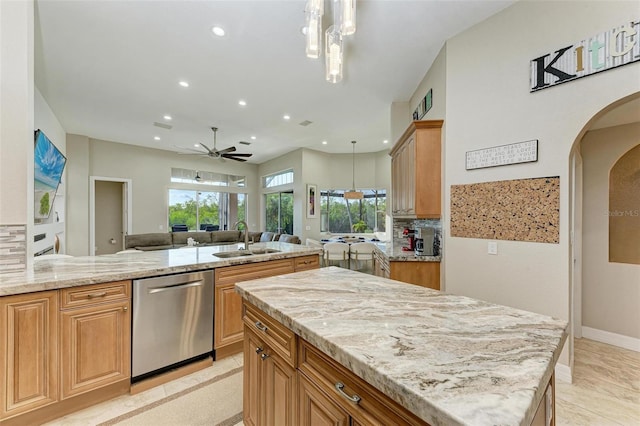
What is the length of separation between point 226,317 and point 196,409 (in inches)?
29.9

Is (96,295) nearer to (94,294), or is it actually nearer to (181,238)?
(94,294)

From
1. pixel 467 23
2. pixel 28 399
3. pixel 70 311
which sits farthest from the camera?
pixel 467 23

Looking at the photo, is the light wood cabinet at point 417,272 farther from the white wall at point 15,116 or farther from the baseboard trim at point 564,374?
the white wall at point 15,116

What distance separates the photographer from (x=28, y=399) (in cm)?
165

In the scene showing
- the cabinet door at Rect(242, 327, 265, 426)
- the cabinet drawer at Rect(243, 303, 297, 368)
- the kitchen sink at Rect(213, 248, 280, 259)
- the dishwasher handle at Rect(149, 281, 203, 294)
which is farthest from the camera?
the kitchen sink at Rect(213, 248, 280, 259)

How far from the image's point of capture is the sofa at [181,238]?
6360 mm

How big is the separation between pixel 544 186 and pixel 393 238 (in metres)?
2.31

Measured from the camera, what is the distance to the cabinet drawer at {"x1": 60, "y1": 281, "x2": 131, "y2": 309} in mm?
1776

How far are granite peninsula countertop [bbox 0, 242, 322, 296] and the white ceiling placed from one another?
233cm

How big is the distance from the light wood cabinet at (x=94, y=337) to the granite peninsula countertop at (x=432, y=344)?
1.21 metres

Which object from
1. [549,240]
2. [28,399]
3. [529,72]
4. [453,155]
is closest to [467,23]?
[529,72]

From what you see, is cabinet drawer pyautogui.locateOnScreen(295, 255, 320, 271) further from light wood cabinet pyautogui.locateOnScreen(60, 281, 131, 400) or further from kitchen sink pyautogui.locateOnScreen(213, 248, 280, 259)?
light wood cabinet pyautogui.locateOnScreen(60, 281, 131, 400)

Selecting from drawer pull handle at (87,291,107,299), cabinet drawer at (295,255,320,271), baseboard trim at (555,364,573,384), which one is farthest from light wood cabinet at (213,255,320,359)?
baseboard trim at (555,364,573,384)

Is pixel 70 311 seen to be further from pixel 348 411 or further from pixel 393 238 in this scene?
pixel 393 238
